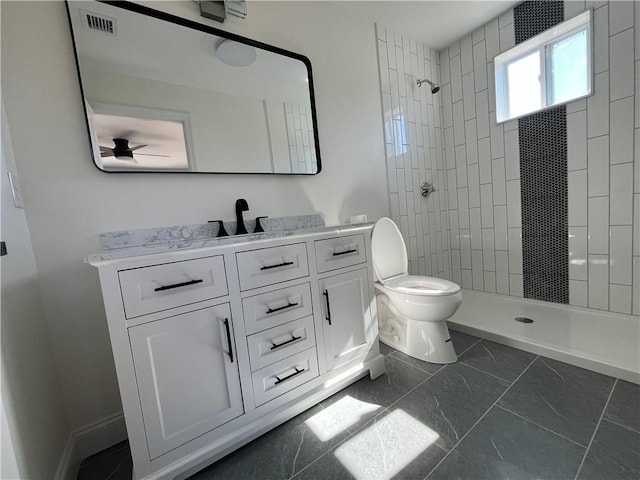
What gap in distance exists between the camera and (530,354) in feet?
4.94

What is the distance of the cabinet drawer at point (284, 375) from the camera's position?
3.41ft

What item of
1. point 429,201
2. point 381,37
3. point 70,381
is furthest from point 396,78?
point 70,381

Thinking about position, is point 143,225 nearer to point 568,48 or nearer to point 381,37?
point 381,37

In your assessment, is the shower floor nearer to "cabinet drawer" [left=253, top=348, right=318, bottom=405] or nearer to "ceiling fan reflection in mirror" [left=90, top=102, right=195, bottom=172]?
"cabinet drawer" [left=253, top=348, right=318, bottom=405]

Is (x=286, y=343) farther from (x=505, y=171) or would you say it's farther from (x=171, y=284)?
(x=505, y=171)

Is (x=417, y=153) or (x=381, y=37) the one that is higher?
(x=381, y=37)

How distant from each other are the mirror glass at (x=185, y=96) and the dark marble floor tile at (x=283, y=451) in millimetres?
1299

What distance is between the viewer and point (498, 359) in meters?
1.49

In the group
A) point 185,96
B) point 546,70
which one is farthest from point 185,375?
point 546,70

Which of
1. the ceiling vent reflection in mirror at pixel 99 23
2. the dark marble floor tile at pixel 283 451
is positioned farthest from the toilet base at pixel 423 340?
the ceiling vent reflection in mirror at pixel 99 23

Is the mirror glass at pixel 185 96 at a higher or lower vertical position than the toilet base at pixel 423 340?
higher

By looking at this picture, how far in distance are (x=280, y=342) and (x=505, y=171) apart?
2.30 metres

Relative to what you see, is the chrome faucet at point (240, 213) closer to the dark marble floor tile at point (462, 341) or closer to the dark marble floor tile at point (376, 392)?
the dark marble floor tile at point (376, 392)

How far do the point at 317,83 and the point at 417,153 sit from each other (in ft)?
3.67
